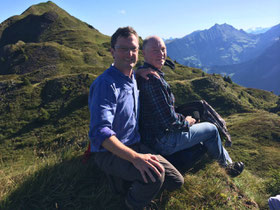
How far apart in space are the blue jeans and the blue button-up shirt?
2.60 ft

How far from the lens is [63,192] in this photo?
3.81 m

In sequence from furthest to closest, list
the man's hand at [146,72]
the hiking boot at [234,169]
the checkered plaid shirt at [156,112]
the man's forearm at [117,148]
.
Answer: the hiking boot at [234,169] < the man's hand at [146,72] < the checkered plaid shirt at [156,112] < the man's forearm at [117,148]

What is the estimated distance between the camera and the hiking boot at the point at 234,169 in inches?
221

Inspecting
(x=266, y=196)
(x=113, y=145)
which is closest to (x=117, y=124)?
(x=113, y=145)

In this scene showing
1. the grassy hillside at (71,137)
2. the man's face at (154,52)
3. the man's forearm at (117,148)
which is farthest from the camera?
the man's face at (154,52)

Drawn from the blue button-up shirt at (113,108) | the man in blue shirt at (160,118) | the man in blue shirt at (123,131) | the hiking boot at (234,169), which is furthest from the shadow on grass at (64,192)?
the hiking boot at (234,169)

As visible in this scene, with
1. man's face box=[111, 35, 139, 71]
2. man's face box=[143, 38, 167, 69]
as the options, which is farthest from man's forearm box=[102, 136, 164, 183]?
man's face box=[143, 38, 167, 69]

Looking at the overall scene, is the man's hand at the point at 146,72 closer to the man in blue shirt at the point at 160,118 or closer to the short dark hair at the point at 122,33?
the man in blue shirt at the point at 160,118

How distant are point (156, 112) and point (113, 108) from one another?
4.15 feet

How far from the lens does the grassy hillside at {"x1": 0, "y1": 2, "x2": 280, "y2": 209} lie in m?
3.91

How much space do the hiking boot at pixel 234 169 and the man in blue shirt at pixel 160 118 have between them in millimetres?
1518

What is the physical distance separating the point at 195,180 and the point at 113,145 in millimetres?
2600

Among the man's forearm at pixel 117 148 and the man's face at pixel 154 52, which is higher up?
the man's face at pixel 154 52

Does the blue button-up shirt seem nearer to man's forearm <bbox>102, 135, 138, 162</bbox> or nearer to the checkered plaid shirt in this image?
man's forearm <bbox>102, 135, 138, 162</bbox>
